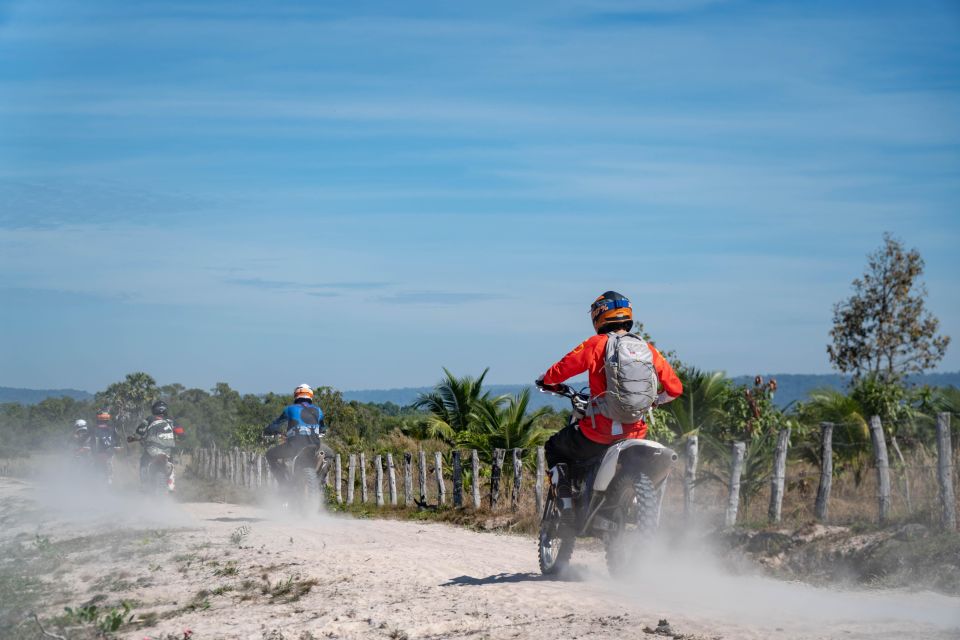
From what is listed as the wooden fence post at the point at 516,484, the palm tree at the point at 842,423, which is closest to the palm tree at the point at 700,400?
the palm tree at the point at 842,423

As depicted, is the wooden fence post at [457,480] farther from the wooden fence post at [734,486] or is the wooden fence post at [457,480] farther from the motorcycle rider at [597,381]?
the motorcycle rider at [597,381]

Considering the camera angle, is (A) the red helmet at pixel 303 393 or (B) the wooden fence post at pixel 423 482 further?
(B) the wooden fence post at pixel 423 482

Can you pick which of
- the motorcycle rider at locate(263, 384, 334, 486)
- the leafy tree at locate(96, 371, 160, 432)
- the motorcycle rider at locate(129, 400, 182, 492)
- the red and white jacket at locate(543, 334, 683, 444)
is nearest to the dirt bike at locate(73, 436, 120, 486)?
the motorcycle rider at locate(129, 400, 182, 492)

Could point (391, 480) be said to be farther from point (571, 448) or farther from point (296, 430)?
point (571, 448)

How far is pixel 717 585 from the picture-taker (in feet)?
29.8

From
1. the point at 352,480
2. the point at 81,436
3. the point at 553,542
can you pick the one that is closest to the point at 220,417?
the point at 81,436

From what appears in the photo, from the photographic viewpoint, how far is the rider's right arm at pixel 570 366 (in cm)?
843

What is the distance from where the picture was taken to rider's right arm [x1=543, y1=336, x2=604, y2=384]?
8.43 meters

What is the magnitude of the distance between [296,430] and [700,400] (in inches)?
296

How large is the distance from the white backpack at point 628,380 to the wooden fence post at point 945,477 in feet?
14.0

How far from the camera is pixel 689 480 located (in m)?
13.8

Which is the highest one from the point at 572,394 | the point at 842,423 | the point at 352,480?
the point at 572,394

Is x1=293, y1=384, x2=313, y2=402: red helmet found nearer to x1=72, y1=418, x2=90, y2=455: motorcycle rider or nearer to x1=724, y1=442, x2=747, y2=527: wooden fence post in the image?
x1=724, y1=442, x2=747, y2=527: wooden fence post

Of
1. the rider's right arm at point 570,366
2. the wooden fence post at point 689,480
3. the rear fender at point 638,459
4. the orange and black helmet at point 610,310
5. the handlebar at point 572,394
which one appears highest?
the orange and black helmet at point 610,310
